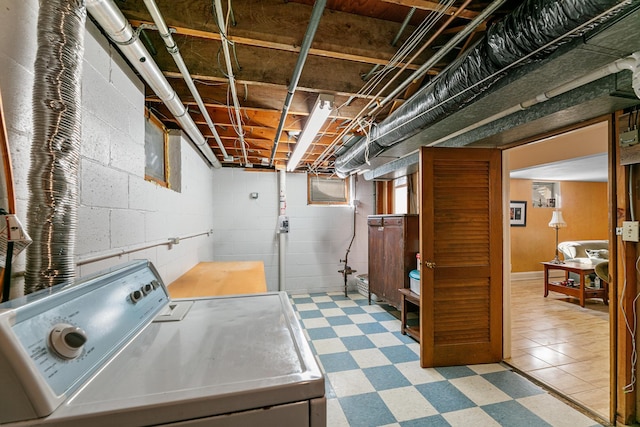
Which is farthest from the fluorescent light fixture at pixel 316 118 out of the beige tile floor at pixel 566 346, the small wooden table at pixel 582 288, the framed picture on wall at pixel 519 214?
the framed picture on wall at pixel 519 214

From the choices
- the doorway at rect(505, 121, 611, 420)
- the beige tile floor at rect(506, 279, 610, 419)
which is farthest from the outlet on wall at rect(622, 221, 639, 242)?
the beige tile floor at rect(506, 279, 610, 419)

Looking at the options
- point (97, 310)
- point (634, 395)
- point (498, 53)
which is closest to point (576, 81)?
point (498, 53)

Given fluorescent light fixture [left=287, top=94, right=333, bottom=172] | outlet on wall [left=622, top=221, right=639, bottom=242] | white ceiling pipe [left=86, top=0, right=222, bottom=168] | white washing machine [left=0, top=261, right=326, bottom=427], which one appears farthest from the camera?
fluorescent light fixture [left=287, top=94, right=333, bottom=172]

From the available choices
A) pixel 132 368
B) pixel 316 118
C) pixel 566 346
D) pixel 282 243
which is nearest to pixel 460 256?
pixel 566 346

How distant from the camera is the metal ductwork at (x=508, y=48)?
1009 millimetres

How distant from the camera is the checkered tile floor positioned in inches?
75.7

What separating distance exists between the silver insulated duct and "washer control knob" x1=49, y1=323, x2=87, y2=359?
0.33 m

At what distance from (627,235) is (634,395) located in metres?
1.04

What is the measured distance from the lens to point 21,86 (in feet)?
3.05

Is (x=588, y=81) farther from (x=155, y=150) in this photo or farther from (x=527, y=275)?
(x=527, y=275)

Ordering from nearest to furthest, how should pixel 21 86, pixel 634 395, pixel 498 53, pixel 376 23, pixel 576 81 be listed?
pixel 21 86 → pixel 498 53 → pixel 576 81 → pixel 376 23 → pixel 634 395

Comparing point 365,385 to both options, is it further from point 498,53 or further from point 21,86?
point 21,86

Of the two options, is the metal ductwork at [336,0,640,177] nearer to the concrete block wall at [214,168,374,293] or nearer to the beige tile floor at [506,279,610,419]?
the beige tile floor at [506,279,610,419]

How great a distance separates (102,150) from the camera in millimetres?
1400
